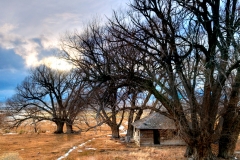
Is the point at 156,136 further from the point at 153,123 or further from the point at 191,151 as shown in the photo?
the point at 191,151

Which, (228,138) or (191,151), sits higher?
(228,138)

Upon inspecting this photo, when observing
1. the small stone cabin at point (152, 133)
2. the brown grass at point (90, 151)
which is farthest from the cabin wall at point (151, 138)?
the brown grass at point (90, 151)

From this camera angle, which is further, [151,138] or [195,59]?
[151,138]

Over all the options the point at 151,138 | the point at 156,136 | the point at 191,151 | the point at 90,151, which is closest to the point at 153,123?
the point at 151,138

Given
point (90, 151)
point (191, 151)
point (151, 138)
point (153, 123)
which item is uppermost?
point (153, 123)

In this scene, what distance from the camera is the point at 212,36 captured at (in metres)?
10.9

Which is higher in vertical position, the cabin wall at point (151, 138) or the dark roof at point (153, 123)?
the dark roof at point (153, 123)

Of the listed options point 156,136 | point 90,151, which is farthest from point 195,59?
point 156,136

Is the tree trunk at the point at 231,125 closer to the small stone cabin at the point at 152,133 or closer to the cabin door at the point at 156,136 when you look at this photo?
the small stone cabin at the point at 152,133

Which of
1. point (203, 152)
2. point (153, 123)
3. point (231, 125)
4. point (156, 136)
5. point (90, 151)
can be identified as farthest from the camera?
point (156, 136)

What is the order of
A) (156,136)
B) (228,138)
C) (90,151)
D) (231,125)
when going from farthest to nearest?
1. (156,136)
2. (90,151)
3. (228,138)
4. (231,125)

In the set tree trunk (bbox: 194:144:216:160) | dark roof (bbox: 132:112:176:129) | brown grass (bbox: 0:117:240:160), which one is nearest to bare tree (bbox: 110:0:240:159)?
tree trunk (bbox: 194:144:216:160)

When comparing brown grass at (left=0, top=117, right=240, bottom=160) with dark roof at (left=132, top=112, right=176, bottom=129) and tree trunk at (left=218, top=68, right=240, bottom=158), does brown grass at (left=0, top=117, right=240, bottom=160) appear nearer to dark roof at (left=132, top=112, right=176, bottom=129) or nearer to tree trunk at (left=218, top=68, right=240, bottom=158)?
dark roof at (left=132, top=112, right=176, bottom=129)

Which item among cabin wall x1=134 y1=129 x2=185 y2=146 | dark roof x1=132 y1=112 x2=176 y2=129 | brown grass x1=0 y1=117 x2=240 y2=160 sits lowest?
brown grass x1=0 y1=117 x2=240 y2=160
